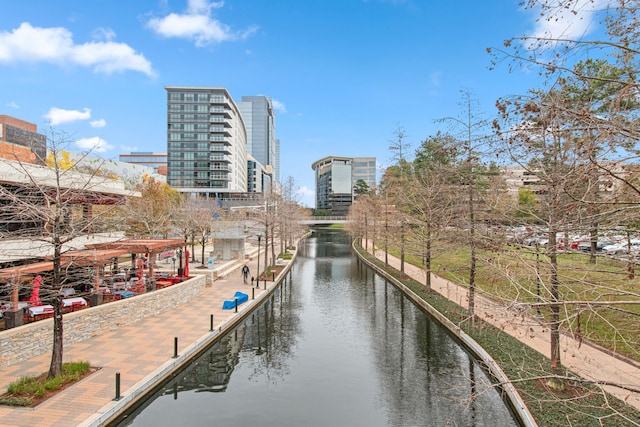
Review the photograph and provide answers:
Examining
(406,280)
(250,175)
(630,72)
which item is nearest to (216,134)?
(250,175)

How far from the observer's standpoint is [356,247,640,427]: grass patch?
6.00 meters

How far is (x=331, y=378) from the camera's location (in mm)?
13812

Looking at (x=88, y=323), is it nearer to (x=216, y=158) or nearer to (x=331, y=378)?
(x=331, y=378)

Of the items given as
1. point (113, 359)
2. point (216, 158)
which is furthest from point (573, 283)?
point (216, 158)

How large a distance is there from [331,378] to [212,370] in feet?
14.6

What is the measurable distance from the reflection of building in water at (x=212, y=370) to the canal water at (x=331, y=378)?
0.12ft

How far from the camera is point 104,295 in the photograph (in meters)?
18.5

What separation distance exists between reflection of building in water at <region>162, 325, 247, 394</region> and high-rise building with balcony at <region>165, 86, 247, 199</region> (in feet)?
272

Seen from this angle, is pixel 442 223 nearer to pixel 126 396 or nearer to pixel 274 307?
pixel 274 307

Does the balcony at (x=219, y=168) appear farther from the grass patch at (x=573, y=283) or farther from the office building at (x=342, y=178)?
the grass patch at (x=573, y=283)

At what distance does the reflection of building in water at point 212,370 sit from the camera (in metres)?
12.7

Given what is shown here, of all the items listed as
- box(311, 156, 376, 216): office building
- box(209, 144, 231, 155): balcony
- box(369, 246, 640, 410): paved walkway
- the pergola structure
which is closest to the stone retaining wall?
the pergola structure

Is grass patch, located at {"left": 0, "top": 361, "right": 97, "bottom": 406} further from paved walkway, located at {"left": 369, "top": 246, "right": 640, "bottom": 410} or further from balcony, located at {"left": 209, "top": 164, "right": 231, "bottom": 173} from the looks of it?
balcony, located at {"left": 209, "top": 164, "right": 231, "bottom": 173}

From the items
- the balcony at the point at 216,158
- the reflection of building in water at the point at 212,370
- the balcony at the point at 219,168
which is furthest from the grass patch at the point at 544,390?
the balcony at the point at 216,158
